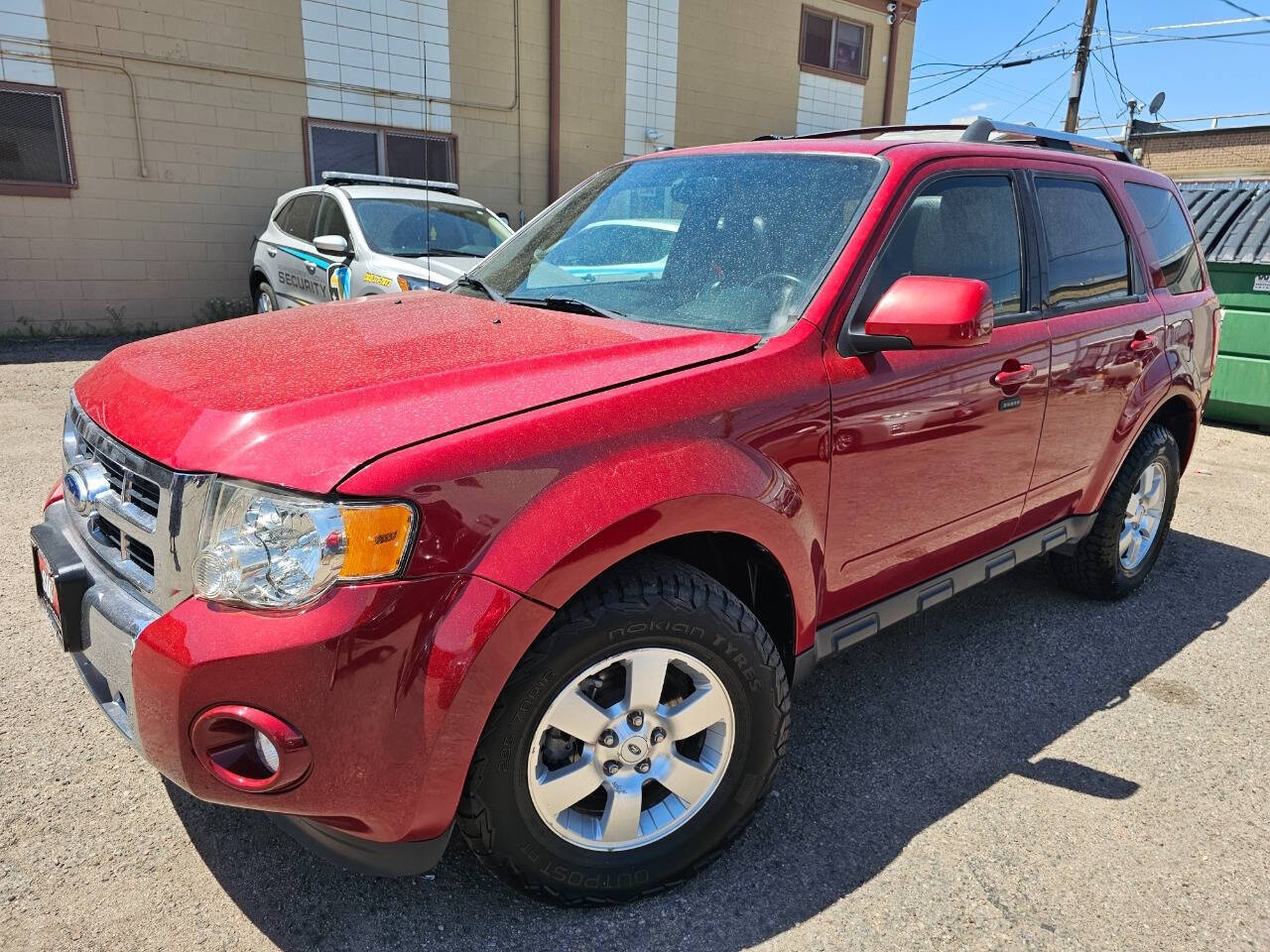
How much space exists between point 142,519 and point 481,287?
1.52 m

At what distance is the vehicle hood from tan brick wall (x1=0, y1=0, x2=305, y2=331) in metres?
9.20

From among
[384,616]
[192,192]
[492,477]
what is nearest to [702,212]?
[492,477]

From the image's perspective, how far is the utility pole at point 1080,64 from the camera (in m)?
18.3

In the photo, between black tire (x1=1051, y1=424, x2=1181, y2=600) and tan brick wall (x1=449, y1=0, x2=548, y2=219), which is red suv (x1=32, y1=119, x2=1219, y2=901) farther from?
tan brick wall (x1=449, y1=0, x2=548, y2=219)

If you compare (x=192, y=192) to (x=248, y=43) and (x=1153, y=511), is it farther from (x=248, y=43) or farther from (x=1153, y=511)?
(x=1153, y=511)

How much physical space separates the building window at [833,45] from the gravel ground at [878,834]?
14.4 meters

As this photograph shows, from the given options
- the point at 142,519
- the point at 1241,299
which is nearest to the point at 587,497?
the point at 142,519

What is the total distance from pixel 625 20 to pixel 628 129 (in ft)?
4.93

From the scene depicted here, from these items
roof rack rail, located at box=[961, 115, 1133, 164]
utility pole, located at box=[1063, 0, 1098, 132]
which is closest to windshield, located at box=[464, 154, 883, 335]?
roof rack rail, located at box=[961, 115, 1133, 164]

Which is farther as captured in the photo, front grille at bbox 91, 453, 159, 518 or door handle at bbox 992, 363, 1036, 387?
door handle at bbox 992, 363, 1036, 387

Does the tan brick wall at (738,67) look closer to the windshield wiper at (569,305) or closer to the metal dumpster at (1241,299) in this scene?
the metal dumpster at (1241,299)

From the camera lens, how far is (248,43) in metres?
10.6

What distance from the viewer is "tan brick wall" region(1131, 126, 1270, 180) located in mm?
28953

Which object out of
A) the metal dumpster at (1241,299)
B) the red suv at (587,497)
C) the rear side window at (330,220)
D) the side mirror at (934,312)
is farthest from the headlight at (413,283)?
Result: the metal dumpster at (1241,299)
